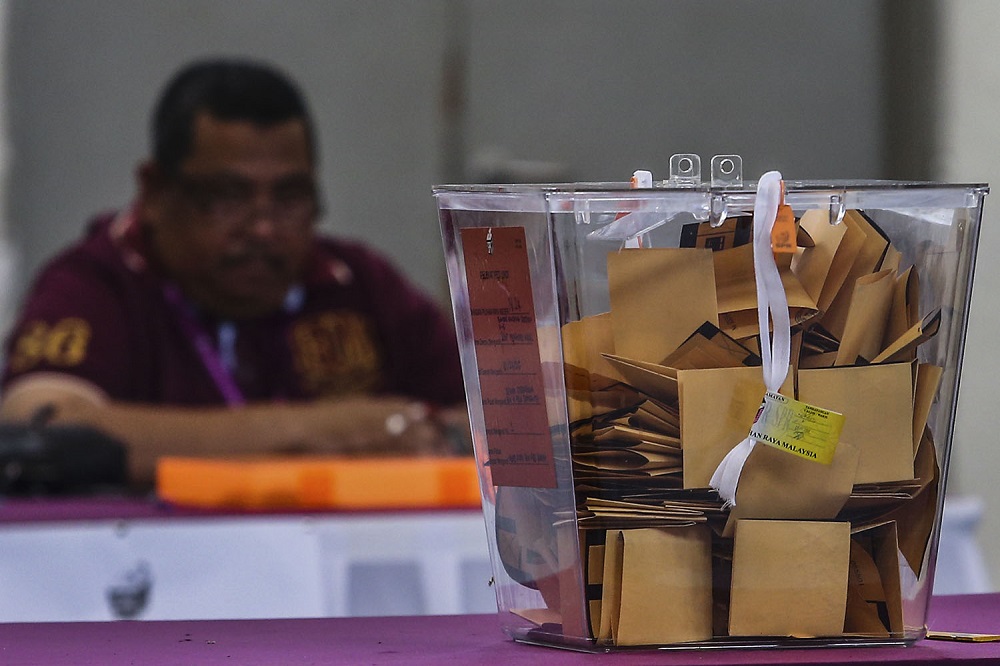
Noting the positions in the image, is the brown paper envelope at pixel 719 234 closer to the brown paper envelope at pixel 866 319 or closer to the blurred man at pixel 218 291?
the brown paper envelope at pixel 866 319

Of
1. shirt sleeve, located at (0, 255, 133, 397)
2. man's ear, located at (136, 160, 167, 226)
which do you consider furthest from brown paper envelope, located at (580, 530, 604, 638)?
man's ear, located at (136, 160, 167, 226)

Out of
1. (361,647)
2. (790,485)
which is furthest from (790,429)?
(361,647)

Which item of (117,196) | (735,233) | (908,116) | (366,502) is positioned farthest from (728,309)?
(117,196)

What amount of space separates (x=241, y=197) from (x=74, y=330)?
1.28 feet

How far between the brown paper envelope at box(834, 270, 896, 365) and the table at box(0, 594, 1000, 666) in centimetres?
11

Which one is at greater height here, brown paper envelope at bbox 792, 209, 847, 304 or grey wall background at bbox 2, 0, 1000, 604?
grey wall background at bbox 2, 0, 1000, 604

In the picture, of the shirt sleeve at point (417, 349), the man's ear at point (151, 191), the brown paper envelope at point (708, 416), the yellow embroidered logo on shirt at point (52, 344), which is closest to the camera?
the brown paper envelope at point (708, 416)

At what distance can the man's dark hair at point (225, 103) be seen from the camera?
2328 mm

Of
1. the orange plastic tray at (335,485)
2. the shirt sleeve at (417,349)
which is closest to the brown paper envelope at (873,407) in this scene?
the orange plastic tray at (335,485)

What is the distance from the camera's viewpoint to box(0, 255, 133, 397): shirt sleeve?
2.16 meters

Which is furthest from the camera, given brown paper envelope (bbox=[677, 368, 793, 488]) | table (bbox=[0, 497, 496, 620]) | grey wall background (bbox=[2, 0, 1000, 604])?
grey wall background (bbox=[2, 0, 1000, 604])

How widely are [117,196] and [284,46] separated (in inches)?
21.9

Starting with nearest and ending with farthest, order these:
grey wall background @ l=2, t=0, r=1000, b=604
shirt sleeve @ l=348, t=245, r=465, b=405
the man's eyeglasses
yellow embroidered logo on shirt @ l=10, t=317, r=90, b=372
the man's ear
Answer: yellow embroidered logo on shirt @ l=10, t=317, r=90, b=372, the man's eyeglasses, the man's ear, shirt sleeve @ l=348, t=245, r=465, b=405, grey wall background @ l=2, t=0, r=1000, b=604

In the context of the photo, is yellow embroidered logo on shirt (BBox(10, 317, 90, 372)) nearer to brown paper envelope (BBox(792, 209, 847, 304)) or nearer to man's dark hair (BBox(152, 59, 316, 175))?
man's dark hair (BBox(152, 59, 316, 175))
